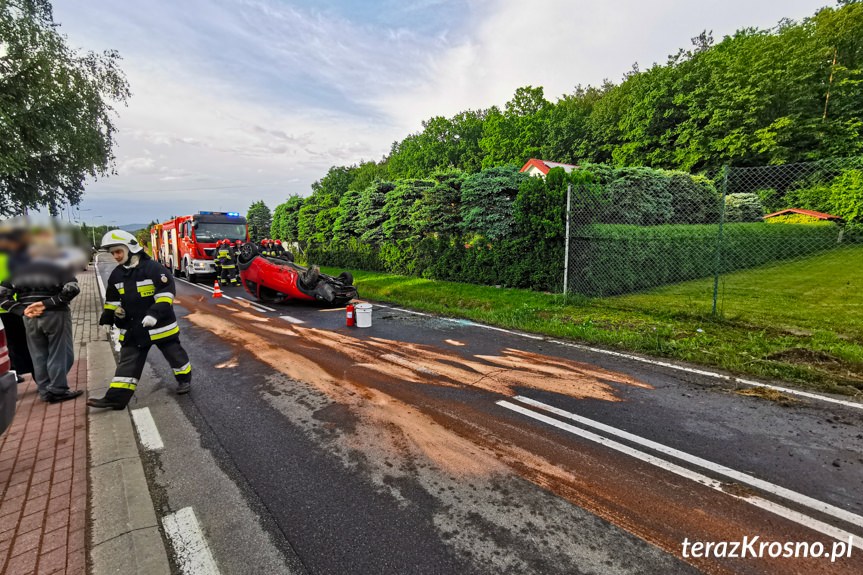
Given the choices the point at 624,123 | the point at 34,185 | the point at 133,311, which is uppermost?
the point at 624,123

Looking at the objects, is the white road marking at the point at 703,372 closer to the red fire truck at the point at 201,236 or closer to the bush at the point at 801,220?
the bush at the point at 801,220

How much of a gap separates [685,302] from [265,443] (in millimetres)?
9912

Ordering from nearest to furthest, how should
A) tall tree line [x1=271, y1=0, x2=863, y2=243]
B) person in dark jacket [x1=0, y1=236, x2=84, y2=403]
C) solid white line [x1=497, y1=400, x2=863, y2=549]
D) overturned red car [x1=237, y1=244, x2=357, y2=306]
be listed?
1. solid white line [x1=497, y1=400, x2=863, y2=549]
2. person in dark jacket [x1=0, y1=236, x2=84, y2=403]
3. overturned red car [x1=237, y1=244, x2=357, y2=306]
4. tall tree line [x1=271, y1=0, x2=863, y2=243]

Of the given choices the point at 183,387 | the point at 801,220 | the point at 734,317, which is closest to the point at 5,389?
the point at 183,387

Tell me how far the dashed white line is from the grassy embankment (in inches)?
107

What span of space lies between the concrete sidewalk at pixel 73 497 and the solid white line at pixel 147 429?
0.32ft

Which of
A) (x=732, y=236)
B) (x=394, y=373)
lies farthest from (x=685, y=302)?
(x=394, y=373)

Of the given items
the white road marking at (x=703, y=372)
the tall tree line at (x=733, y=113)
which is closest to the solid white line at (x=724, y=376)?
the white road marking at (x=703, y=372)

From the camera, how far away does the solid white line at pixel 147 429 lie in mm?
3812

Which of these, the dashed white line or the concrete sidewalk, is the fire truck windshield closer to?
the concrete sidewalk

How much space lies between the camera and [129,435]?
3949mm

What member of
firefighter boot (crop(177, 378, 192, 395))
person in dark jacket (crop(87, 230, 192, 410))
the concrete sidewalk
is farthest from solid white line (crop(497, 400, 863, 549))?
person in dark jacket (crop(87, 230, 192, 410))

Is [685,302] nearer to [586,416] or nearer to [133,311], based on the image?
[586,416]

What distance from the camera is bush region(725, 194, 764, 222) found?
47.4 feet
